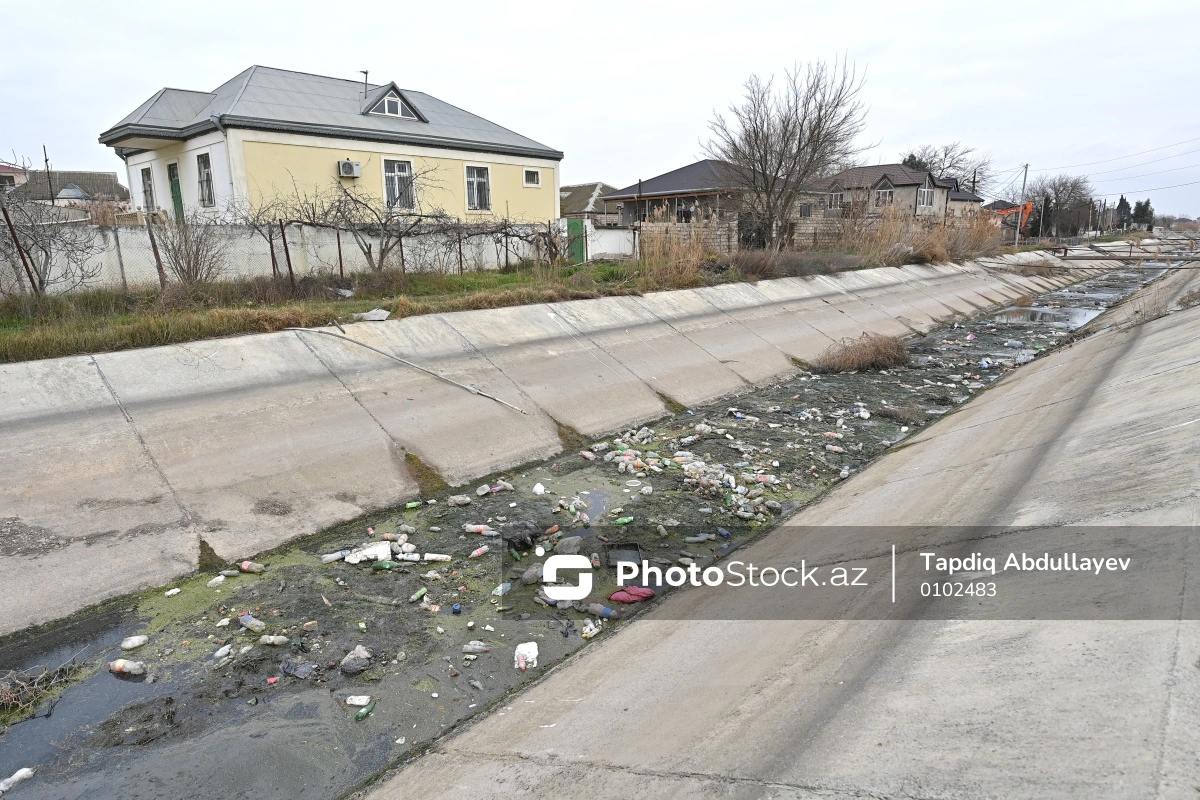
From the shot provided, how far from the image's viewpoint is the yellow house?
672 inches

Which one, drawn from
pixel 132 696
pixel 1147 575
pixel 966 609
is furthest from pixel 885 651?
pixel 132 696

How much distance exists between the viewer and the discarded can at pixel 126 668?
165 inches

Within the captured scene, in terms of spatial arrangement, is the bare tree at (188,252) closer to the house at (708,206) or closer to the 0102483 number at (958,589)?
the house at (708,206)

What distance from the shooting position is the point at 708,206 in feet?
97.6

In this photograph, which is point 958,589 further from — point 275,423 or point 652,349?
point 652,349

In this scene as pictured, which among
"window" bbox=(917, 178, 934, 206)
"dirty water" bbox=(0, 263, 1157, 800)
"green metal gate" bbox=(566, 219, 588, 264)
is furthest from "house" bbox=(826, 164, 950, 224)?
"dirty water" bbox=(0, 263, 1157, 800)

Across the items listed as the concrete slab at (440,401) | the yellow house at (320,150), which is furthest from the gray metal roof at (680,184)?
the concrete slab at (440,401)

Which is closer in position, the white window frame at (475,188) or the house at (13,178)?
the house at (13,178)

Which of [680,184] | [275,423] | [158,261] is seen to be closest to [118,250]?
[158,261]

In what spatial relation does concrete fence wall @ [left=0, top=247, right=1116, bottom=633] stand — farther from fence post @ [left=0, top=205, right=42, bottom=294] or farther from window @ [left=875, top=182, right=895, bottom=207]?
window @ [left=875, top=182, right=895, bottom=207]

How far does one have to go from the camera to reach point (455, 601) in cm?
507

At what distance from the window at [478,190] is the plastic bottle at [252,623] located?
60.2 ft

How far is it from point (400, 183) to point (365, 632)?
58.6ft

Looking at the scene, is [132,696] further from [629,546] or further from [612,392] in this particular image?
[612,392]
